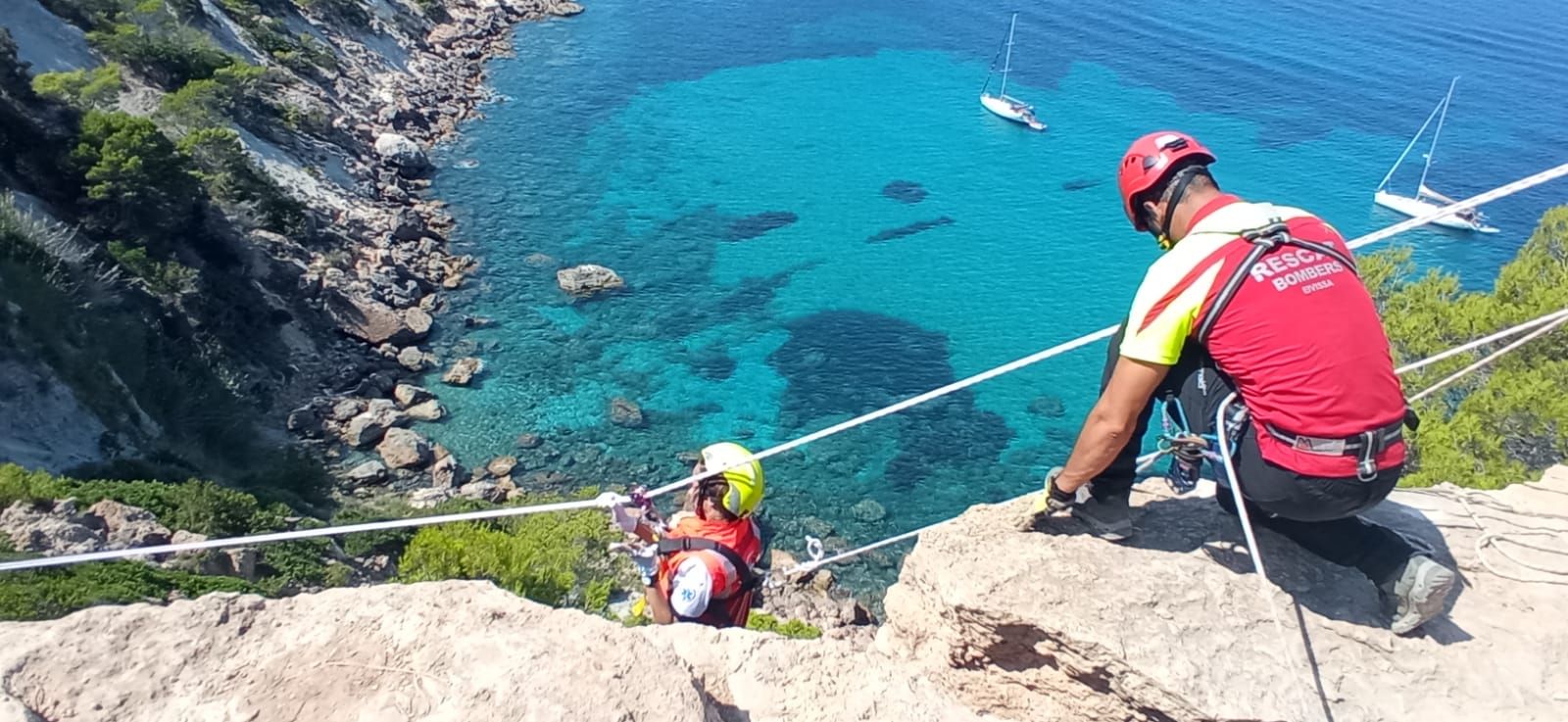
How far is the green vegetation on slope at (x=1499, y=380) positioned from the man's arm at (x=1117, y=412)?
870 centimetres

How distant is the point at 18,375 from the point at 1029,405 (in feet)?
79.6

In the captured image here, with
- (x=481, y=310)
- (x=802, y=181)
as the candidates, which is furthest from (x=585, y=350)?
(x=802, y=181)

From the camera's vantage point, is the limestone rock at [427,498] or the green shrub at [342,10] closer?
the limestone rock at [427,498]

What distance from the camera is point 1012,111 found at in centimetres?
4809

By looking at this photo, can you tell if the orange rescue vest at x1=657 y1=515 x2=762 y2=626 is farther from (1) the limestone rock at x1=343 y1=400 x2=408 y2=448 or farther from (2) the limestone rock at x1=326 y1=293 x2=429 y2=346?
(2) the limestone rock at x1=326 y1=293 x2=429 y2=346

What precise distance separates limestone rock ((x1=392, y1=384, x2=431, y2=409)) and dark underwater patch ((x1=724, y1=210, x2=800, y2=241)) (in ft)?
48.1

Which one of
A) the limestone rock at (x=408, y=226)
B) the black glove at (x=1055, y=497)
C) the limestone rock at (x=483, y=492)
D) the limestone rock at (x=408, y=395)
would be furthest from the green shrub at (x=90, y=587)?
the limestone rock at (x=408, y=226)

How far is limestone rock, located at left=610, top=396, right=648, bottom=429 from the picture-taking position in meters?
24.0

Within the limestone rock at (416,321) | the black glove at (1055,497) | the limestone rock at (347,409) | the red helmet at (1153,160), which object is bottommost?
the limestone rock at (347,409)

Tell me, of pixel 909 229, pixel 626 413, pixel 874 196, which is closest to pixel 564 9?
pixel 874 196

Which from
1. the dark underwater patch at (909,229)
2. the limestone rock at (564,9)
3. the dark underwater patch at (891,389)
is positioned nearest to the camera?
the dark underwater patch at (891,389)

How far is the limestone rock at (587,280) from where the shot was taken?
96.7 ft

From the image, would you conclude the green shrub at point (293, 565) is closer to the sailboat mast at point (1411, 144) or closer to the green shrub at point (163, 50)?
the green shrub at point (163, 50)

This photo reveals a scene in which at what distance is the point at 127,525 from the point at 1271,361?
12982 millimetres
